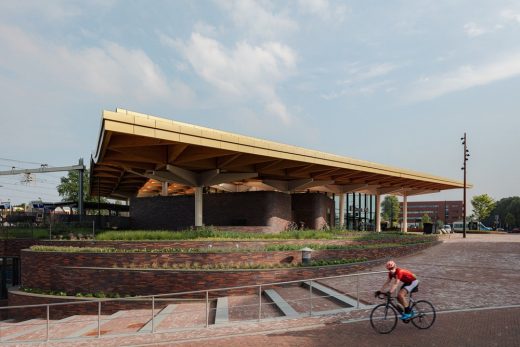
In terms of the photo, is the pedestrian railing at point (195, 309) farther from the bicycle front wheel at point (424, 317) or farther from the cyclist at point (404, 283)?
the bicycle front wheel at point (424, 317)

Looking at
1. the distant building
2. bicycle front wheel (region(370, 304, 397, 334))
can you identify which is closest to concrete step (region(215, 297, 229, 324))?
bicycle front wheel (region(370, 304, 397, 334))

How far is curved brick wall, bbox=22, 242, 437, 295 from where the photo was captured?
15.6m

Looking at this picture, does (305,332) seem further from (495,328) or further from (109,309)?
(109,309)

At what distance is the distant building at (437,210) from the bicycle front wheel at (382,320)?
140m

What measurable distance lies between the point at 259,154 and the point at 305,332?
46.4 ft

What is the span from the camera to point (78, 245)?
20.0m

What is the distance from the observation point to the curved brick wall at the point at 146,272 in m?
15.6

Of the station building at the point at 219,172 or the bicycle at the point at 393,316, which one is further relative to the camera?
the station building at the point at 219,172

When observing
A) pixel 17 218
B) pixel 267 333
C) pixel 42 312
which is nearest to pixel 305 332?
pixel 267 333

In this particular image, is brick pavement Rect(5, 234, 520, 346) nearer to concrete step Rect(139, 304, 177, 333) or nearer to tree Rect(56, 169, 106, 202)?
concrete step Rect(139, 304, 177, 333)

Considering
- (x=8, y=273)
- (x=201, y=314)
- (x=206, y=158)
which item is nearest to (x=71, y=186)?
(x=8, y=273)

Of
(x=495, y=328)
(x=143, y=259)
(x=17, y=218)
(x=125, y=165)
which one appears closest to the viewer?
(x=495, y=328)

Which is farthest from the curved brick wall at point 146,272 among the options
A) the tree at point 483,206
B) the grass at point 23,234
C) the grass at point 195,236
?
the tree at point 483,206

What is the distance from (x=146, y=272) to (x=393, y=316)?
9.73 meters
